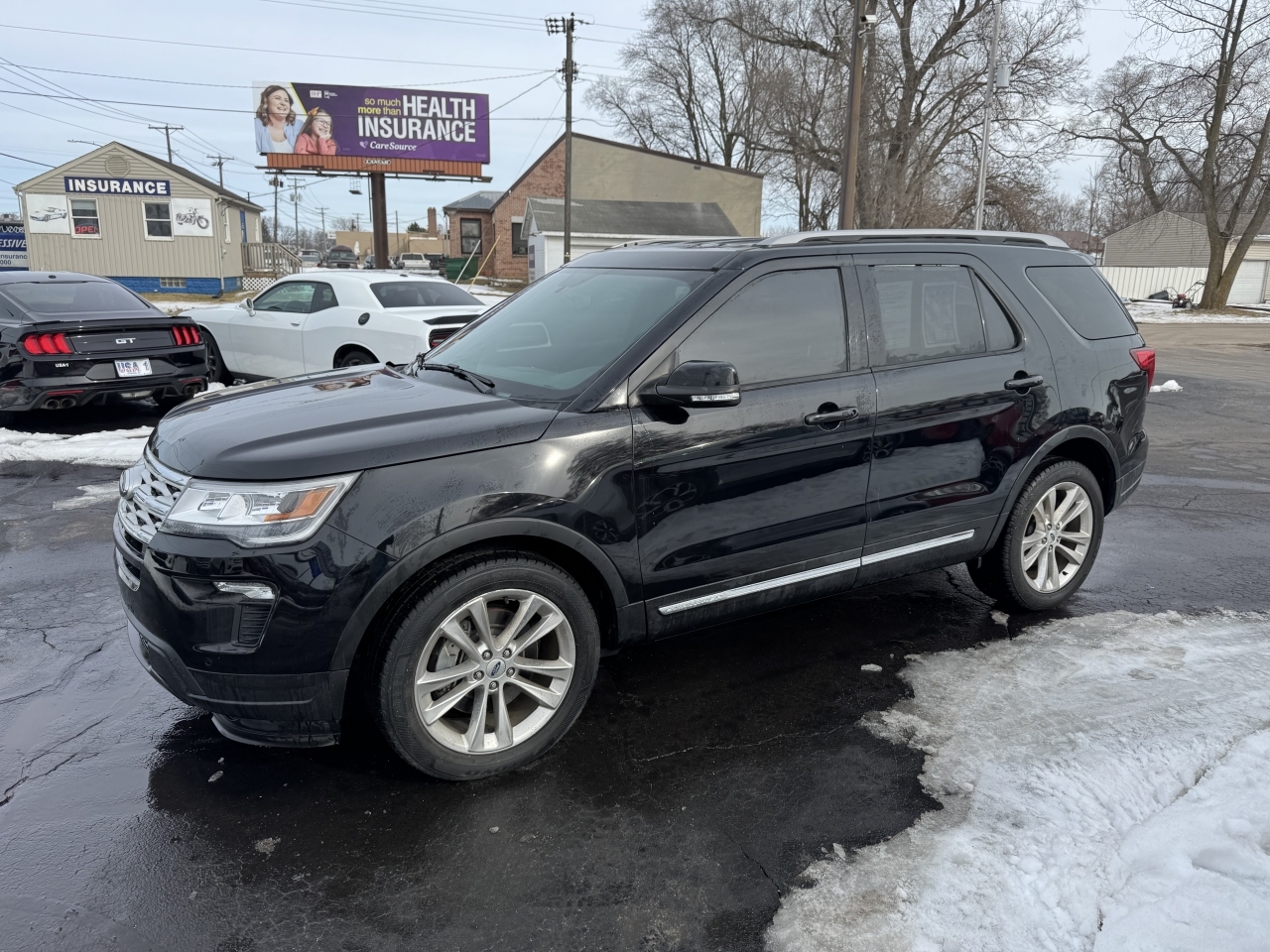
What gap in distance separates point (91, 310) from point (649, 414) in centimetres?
811

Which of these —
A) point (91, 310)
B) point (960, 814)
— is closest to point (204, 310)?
point (91, 310)

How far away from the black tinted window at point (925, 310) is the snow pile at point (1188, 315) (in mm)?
29868

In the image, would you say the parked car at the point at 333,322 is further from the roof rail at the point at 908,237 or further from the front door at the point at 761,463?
the front door at the point at 761,463

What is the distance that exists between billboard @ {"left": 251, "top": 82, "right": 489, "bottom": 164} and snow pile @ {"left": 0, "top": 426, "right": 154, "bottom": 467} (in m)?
29.3

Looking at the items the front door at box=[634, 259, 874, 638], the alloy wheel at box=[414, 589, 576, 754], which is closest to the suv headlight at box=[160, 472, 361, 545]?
the alloy wheel at box=[414, 589, 576, 754]

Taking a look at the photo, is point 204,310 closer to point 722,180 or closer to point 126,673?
point 126,673

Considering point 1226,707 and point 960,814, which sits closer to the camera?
point 960,814

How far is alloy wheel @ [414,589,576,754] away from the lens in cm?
310

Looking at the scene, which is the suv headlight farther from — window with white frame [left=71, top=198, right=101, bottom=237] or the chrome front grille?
window with white frame [left=71, top=198, right=101, bottom=237]

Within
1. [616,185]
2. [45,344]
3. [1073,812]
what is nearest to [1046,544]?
[1073,812]

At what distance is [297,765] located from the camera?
3.36m

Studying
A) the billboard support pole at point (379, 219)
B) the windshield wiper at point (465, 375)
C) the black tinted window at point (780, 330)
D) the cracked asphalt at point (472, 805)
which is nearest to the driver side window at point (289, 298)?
the cracked asphalt at point (472, 805)

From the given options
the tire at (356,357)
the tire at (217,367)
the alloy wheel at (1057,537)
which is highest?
the tire at (356,357)

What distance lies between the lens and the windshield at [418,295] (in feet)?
33.2
